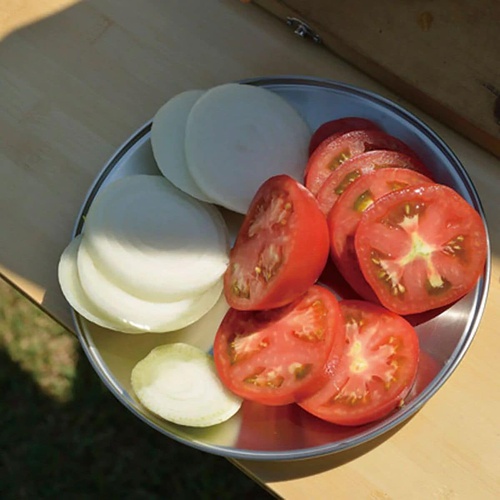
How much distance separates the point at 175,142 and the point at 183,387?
0.38 m

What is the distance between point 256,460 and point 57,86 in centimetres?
75

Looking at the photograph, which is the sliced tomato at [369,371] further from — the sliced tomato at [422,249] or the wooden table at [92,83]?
the wooden table at [92,83]

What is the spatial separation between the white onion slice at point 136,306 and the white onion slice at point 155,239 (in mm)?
11

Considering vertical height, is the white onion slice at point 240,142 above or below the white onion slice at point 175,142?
above

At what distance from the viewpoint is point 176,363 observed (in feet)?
3.39

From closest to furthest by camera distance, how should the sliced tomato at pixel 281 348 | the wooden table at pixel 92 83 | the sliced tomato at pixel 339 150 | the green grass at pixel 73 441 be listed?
the sliced tomato at pixel 281 348
the sliced tomato at pixel 339 150
the wooden table at pixel 92 83
the green grass at pixel 73 441

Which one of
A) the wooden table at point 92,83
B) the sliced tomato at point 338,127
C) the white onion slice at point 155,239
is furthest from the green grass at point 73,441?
the sliced tomato at point 338,127

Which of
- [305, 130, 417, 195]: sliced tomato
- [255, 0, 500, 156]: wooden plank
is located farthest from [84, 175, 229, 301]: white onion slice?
[255, 0, 500, 156]: wooden plank

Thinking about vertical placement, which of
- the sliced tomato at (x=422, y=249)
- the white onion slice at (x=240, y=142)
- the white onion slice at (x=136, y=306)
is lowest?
the white onion slice at (x=136, y=306)

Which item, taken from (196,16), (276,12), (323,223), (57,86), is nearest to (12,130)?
(57,86)

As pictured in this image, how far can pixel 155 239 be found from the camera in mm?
1073

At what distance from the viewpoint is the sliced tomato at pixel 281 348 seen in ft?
3.12

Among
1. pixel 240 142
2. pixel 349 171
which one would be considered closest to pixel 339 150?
pixel 349 171

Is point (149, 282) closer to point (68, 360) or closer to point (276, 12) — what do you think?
point (276, 12)
